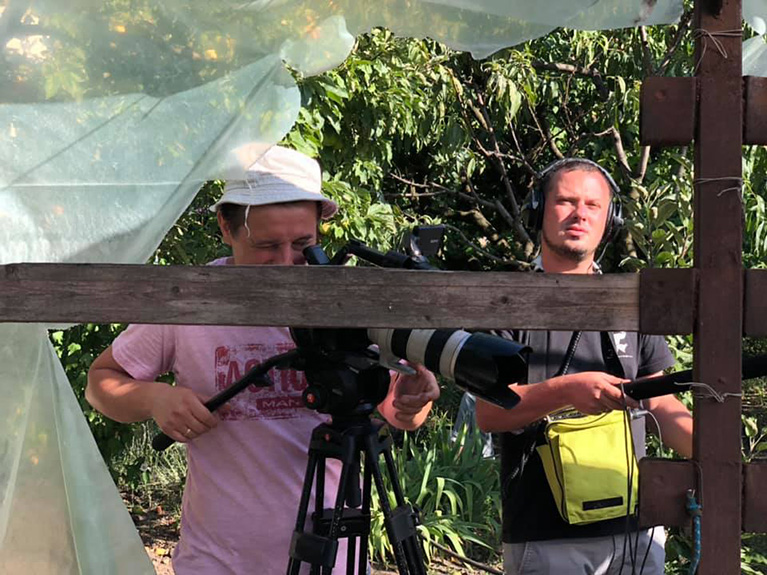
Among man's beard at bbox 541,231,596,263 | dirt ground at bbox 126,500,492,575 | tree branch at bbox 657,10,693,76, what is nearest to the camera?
man's beard at bbox 541,231,596,263

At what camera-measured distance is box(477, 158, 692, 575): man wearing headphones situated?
233cm

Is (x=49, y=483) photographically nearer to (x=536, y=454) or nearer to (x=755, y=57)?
(x=536, y=454)

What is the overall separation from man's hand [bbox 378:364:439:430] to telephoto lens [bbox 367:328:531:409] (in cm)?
25

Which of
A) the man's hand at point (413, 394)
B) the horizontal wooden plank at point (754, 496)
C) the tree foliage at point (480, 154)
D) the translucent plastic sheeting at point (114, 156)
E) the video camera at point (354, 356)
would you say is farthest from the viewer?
the tree foliage at point (480, 154)

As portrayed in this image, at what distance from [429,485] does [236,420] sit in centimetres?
343

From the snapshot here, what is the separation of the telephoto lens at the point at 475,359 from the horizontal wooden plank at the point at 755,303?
37 centimetres

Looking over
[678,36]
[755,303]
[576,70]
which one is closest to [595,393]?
[755,303]

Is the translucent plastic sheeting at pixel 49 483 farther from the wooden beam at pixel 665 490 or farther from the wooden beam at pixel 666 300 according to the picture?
the wooden beam at pixel 666 300

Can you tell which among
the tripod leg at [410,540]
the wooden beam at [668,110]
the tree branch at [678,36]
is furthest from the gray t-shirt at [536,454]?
the tree branch at [678,36]

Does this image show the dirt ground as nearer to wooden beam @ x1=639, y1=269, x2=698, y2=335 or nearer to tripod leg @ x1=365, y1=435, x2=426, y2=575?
tripod leg @ x1=365, y1=435, x2=426, y2=575

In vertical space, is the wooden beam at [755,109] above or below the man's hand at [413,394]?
above

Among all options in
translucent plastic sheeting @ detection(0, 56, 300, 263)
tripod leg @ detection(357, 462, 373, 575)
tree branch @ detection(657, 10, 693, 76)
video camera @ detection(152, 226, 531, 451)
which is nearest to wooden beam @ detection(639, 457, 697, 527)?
video camera @ detection(152, 226, 531, 451)

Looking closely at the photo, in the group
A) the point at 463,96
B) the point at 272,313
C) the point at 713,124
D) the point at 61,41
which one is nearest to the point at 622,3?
the point at 713,124

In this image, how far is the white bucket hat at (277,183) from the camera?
2049mm
